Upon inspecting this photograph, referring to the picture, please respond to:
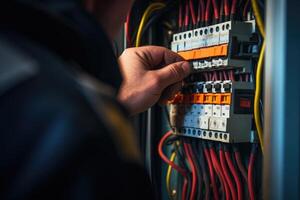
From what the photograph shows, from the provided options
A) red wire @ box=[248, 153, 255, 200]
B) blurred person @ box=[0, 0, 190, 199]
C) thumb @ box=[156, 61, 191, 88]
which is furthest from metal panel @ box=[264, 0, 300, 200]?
thumb @ box=[156, 61, 191, 88]

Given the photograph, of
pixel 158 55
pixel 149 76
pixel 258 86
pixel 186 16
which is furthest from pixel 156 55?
pixel 258 86

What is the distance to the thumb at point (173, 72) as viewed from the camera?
1293mm

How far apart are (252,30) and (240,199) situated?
550mm

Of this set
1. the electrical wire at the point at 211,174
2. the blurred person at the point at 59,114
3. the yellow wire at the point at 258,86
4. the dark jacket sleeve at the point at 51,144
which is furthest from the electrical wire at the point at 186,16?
the dark jacket sleeve at the point at 51,144

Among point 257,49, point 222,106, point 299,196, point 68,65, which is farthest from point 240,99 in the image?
point 68,65

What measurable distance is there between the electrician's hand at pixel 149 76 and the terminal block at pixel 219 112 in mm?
93

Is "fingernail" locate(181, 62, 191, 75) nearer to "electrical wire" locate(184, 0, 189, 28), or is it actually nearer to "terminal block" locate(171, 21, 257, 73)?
"terminal block" locate(171, 21, 257, 73)

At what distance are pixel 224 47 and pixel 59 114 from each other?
94 cm

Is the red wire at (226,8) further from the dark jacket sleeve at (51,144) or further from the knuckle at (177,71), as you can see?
the dark jacket sleeve at (51,144)

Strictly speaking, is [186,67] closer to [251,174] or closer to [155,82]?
[155,82]

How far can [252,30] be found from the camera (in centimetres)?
122

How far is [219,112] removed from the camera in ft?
4.09

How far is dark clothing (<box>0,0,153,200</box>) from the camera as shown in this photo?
352 millimetres

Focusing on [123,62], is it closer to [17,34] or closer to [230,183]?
[230,183]
